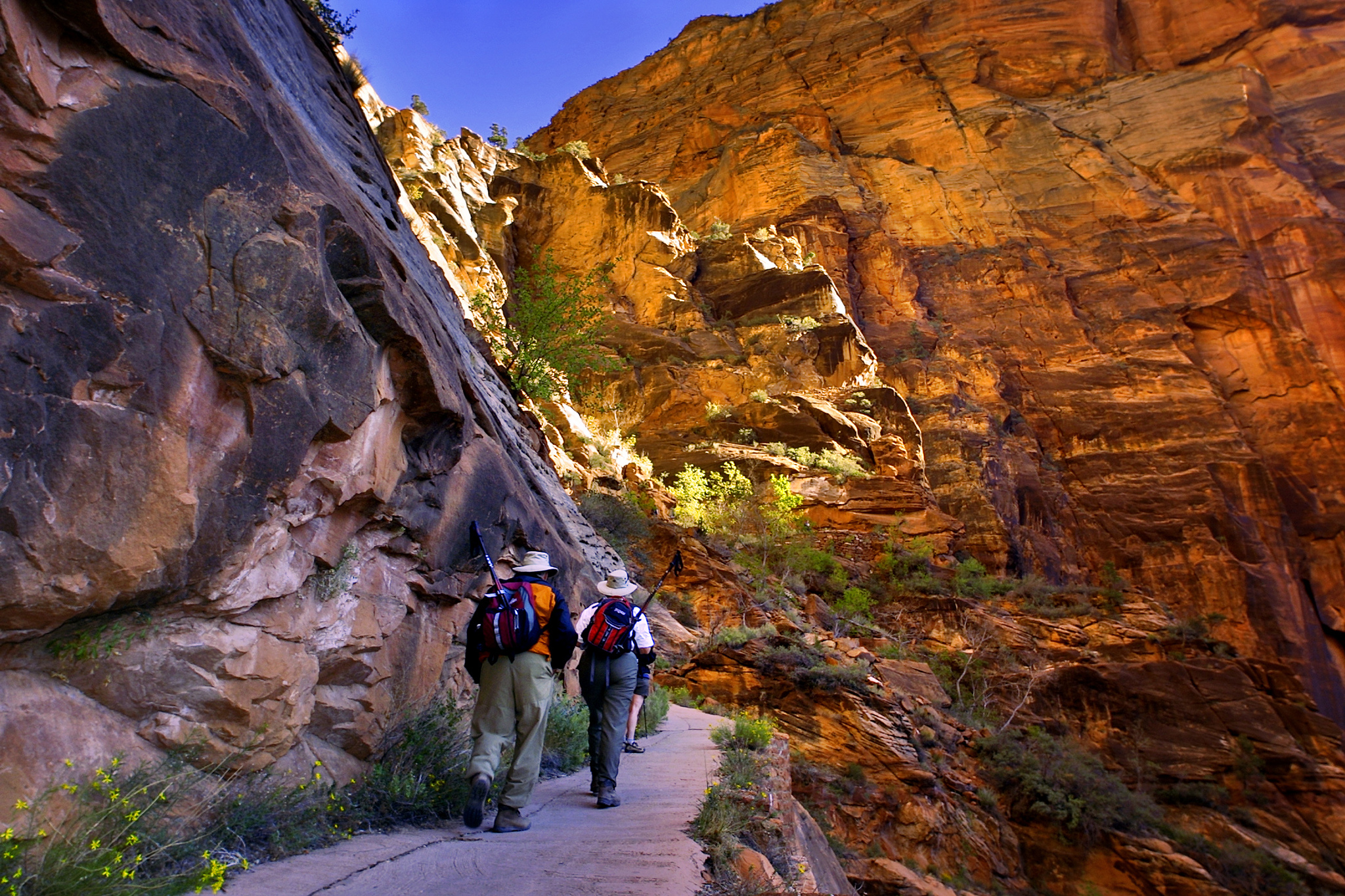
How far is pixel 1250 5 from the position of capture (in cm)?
4400

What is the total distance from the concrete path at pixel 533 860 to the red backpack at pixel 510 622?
1.04 metres

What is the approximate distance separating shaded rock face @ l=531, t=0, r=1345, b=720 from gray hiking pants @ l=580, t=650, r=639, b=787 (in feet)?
85.4

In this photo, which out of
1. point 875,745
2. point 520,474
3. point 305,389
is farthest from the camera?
point 875,745

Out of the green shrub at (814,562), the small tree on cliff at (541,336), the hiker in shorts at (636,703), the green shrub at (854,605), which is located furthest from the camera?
the green shrub at (814,562)

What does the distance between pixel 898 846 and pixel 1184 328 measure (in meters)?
35.6

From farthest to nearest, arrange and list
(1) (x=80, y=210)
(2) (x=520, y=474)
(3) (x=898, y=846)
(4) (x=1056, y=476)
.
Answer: (4) (x=1056, y=476) < (3) (x=898, y=846) < (2) (x=520, y=474) < (1) (x=80, y=210)

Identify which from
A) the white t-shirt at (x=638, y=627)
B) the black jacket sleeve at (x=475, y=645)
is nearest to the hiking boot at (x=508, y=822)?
the black jacket sleeve at (x=475, y=645)

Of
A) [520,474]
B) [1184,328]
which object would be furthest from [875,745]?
[1184,328]

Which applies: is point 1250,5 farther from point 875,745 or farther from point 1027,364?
point 875,745

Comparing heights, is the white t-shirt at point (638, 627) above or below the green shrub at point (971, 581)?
below

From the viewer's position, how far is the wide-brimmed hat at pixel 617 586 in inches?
226

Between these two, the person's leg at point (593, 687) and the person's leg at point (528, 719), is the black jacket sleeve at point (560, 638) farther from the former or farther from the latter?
the person's leg at point (593, 687)

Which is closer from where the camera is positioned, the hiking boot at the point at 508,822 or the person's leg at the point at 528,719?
the hiking boot at the point at 508,822

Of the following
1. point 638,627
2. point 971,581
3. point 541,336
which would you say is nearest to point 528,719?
point 638,627
